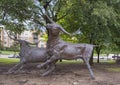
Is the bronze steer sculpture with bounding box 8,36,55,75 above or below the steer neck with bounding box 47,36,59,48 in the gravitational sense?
below

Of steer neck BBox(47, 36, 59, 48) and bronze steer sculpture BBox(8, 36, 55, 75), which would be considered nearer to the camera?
steer neck BBox(47, 36, 59, 48)

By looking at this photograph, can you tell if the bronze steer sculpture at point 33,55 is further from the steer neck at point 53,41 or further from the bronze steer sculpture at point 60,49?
the steer neck at point 53,41

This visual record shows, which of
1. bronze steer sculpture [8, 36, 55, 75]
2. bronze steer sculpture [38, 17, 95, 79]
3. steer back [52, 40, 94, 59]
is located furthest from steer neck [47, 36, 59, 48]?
bronze steer sculpture [8, 36, 55, 75]

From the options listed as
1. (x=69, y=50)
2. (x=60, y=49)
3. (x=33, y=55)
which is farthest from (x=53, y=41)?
(x=33, y=55)

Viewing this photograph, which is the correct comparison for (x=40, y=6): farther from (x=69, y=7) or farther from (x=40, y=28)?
(x=40, y=28)

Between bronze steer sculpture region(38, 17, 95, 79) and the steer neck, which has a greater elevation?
the steer neck

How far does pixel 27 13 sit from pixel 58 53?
392 centimetres

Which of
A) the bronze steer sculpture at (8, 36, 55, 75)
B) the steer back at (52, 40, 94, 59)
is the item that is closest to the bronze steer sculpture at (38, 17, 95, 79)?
the steer back at (52, 40, 94, 59)

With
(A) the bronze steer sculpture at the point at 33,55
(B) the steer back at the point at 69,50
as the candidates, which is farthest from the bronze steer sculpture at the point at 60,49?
(A) the bronze steer sculpture at the point at 33,55

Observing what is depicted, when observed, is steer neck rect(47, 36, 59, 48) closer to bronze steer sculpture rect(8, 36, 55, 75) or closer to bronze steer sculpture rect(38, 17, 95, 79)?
bronze steer sculpture rect(38, 17, 95, 79)

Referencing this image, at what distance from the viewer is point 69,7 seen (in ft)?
41.7

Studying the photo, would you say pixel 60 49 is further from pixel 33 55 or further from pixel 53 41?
pixel 33 55

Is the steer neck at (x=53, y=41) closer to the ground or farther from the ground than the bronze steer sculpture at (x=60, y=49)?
farther from the ground

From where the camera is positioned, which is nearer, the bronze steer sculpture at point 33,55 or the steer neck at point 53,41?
the steer neck at point 53,41
